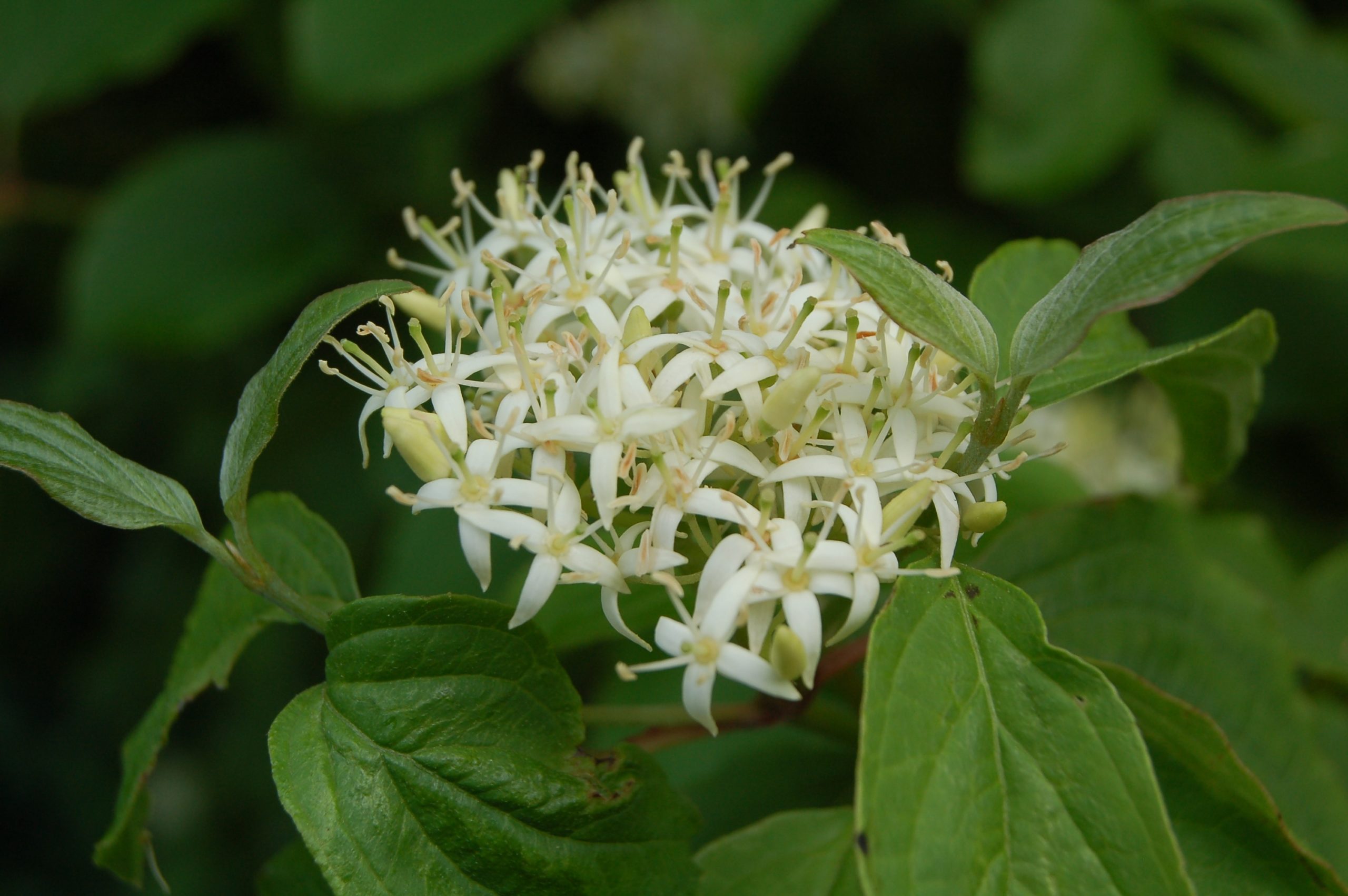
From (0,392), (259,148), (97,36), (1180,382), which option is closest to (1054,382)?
(1180,382)

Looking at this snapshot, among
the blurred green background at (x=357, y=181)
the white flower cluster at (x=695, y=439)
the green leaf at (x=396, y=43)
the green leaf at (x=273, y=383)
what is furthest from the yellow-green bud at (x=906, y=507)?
the green leaf at (x=396, y=43)

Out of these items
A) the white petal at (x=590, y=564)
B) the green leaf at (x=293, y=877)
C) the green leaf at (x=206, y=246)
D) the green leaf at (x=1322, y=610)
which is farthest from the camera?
the green leaf at (x=206, y=246)

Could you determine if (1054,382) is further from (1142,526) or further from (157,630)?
(157,630)

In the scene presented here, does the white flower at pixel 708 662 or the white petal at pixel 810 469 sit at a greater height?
the white petal at pixel 810 469

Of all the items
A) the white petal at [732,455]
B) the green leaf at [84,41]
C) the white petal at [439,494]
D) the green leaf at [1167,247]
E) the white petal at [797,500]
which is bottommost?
the white petal at [797,500]

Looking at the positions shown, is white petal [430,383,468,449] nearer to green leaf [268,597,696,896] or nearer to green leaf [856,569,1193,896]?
green leaf [268,597,696,896]

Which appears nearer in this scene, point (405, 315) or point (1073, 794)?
→ point (1073, 794)

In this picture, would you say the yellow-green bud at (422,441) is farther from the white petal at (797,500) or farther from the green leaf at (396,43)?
the green leaf at (396,43)
